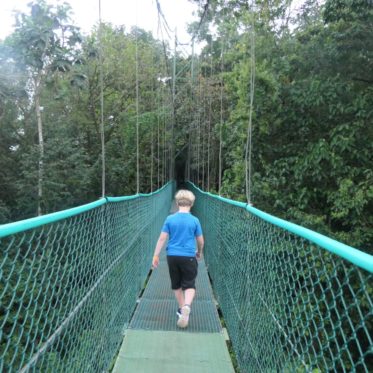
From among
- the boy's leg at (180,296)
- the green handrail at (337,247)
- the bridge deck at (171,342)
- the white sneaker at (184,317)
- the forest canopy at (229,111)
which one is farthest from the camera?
the forest canopy at (229,111)

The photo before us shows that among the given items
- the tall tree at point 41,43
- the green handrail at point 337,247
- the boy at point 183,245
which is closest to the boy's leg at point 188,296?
the boy at point 183,245

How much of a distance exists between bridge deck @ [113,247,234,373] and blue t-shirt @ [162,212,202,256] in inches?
20.9

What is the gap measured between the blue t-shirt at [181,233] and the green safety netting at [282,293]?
0.29 m

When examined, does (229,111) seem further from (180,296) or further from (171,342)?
(171,342)

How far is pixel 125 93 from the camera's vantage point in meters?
15.3

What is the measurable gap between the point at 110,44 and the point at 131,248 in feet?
47.9

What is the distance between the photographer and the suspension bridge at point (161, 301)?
Result: 3.76 ft

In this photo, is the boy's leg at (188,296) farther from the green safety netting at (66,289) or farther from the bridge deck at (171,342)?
the green safety netting at (66,289)

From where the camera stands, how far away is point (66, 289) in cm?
164

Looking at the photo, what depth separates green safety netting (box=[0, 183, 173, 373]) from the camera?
3.92 ft

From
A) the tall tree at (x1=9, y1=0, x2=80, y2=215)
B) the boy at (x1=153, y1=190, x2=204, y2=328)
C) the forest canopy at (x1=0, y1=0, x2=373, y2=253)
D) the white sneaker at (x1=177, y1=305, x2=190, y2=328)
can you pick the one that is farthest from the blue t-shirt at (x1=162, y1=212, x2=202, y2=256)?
the tall tree at (x1=9, y1=0, x2=80, y2=215)

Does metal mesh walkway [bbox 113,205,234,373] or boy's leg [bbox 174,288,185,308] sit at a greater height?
boy's leg [bbox 174,288,185,308]

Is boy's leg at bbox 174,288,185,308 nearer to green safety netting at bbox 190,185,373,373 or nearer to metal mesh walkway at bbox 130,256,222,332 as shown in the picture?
metal mesh walkway at bbox 130,256,222,332

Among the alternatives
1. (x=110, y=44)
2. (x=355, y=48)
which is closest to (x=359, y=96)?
(x=355, y=48)
